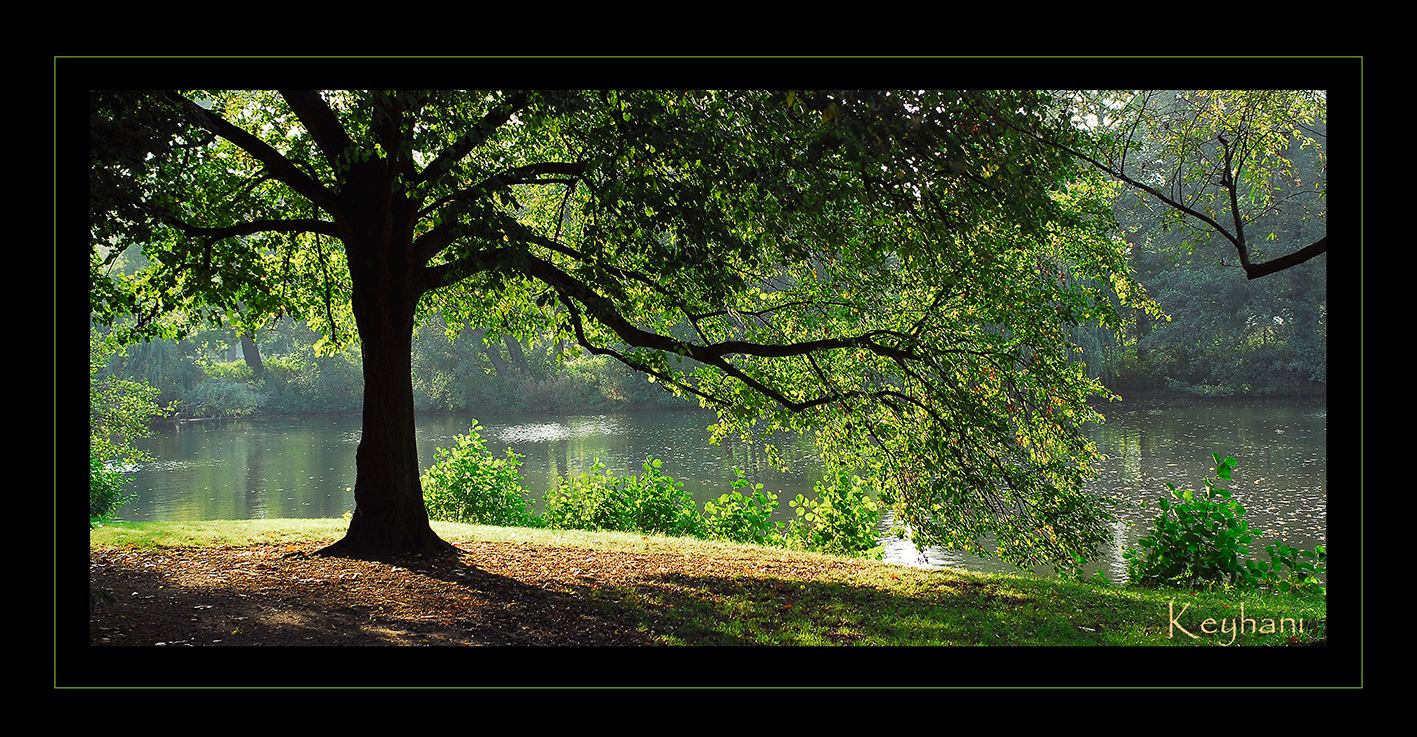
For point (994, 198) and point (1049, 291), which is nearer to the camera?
point (994, 198)

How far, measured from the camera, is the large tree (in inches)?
219

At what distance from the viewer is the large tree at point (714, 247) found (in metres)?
5.55

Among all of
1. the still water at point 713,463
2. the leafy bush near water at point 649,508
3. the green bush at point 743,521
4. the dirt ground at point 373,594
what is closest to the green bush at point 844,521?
the leafy bush near water at point 649,508

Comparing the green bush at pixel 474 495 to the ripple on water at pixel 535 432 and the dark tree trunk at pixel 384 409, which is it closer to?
the dark tree trunk at pixel 384 409

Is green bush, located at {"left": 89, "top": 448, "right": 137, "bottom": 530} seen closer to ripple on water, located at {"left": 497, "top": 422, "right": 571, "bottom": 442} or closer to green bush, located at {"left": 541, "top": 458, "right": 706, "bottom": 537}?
green bush, located at {"left": 541, "top": 458, "right": 706, "bottom": 537}

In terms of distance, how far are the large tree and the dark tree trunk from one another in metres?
0.02

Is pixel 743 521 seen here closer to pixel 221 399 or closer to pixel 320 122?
pixel 320 122

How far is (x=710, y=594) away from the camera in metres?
6.51

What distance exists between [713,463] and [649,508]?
925 cm

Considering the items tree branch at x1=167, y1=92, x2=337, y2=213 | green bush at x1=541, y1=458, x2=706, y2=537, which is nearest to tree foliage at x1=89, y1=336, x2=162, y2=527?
green bush at x1=541, y1=458, x2=706, y2=537
